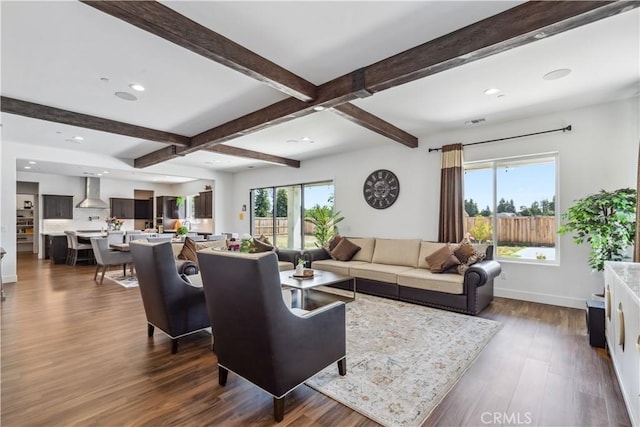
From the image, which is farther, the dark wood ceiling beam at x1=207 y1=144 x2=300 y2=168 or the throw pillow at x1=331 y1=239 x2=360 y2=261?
the dark wood ceiling beam at x1=207 y1=144 x2=300 y2=168

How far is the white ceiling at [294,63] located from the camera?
7.35ft

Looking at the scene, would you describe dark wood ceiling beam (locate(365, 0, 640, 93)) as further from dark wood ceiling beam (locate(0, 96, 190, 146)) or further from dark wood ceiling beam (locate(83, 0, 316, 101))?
dark wood ceiling beam (locate(0, 96, 190, 146))

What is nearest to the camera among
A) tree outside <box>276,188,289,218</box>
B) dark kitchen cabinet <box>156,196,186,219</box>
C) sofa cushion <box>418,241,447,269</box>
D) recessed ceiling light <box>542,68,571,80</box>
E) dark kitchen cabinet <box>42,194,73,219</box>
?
recessed ceiling light <box>542,68,571,80</box>

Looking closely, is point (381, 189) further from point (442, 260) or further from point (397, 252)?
point (442, 260)

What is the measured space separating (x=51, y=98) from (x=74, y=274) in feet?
15.8

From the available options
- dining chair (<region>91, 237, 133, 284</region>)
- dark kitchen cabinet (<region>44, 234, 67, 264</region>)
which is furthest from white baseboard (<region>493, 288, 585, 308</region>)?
dark kitchen cabinet (<region>44, 234, 67, 264</region>)

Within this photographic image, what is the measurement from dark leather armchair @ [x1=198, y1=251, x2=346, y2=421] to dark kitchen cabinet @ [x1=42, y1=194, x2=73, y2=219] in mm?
10801

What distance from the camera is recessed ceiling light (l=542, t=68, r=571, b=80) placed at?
3080 mm

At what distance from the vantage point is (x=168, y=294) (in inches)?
111

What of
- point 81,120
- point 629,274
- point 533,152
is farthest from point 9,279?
point 533,152

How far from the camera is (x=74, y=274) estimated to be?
694cm

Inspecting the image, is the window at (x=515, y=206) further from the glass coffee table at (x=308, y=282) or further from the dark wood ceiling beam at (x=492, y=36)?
the dark wood ceiling beam at (x=492, y=36)

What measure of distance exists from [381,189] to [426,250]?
1721 millimetres

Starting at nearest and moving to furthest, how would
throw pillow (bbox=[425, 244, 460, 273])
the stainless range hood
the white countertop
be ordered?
the white countertop
throw pillow (bbox=[425, 244, 460, 273])
the stainless range hood
